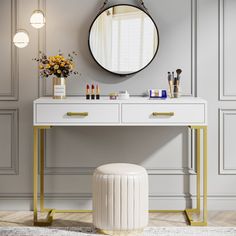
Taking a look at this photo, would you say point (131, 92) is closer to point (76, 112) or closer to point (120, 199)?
point (76, 112)

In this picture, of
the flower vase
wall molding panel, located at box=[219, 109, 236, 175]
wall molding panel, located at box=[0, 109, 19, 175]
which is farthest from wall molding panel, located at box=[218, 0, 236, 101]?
wall molding panel, located at box=[0, 109, 19, 175]

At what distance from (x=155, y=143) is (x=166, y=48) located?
0.78 metres

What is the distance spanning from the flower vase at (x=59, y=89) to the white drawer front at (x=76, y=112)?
0.17 m

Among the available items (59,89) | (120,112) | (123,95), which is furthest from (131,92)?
(59,89)

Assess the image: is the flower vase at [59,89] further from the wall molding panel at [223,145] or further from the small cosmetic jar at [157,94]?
the wall molding panel at [223,145]

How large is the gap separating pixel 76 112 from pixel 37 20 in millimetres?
841

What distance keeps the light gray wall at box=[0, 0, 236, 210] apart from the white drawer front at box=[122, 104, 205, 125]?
50cm

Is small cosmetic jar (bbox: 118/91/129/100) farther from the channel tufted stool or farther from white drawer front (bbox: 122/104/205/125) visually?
the channel tufted stool

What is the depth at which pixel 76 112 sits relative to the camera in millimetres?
3865

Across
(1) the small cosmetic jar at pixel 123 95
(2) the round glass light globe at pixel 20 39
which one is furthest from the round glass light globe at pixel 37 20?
(1) the small cosmetic jar at pixel 123 95

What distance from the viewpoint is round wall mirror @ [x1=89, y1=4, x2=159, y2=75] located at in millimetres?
4305

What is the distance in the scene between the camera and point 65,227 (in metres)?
3.92

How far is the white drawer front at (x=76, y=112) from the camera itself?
12.7 ft

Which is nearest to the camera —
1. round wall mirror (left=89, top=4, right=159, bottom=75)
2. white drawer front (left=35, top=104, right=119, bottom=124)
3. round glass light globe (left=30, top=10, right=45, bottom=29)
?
white drawer front (left=35, top=104, right=119, bottom=124)
